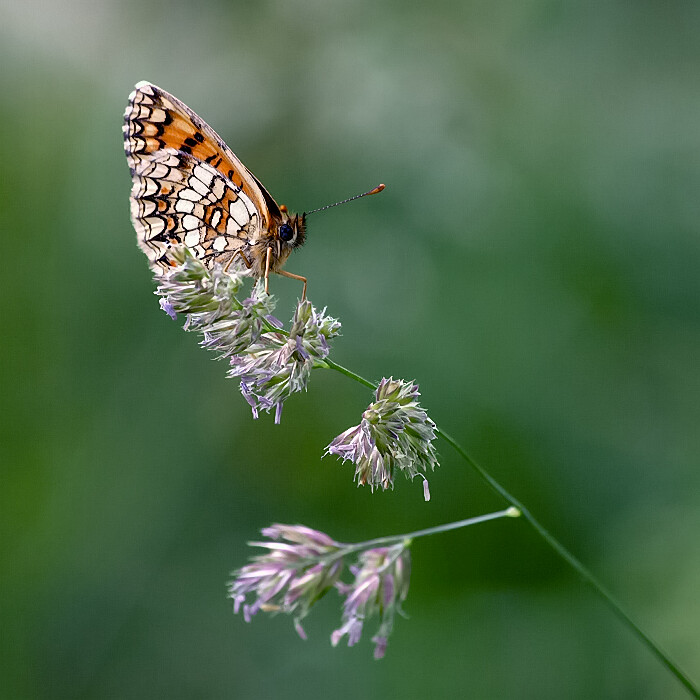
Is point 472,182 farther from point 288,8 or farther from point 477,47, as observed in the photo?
point 288,8

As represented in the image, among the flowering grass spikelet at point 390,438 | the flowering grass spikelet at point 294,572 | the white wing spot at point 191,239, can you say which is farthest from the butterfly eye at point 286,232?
the flowering grass spikelet at point 294,572

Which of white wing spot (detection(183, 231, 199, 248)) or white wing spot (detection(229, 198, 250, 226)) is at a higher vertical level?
white wing spot (detection(229, 198, 250, 226))

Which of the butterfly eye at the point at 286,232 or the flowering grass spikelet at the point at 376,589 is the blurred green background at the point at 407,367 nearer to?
the butterfly eye at the point at 286,232

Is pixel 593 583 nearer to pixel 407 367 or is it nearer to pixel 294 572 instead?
pixel 294 572

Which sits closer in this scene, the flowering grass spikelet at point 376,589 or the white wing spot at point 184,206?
the flowering grass spikelet at point 376,589

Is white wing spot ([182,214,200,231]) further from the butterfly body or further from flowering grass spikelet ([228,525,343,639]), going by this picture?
flowering grass spikelet ([228,525,343,639])

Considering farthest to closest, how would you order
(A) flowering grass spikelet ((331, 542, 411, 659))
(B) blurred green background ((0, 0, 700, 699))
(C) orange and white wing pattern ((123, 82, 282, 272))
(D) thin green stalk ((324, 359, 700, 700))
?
(B) blurred green background ((0, 0, 700, 699))
(C) orange and white wing pattern ((123, 82, 282, 272))
(A) flowering grass spikelet ((331, 542, 411, 659))
(D) thin green stalk ((324, 359, 700, 700))

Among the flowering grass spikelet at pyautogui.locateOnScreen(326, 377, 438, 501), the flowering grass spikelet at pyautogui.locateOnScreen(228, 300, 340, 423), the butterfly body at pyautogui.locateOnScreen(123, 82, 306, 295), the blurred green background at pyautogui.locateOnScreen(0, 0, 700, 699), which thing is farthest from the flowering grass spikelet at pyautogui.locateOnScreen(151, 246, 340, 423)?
the blurred green background at pyautogui.locateOnScreen(0, 0, 700, 699)
